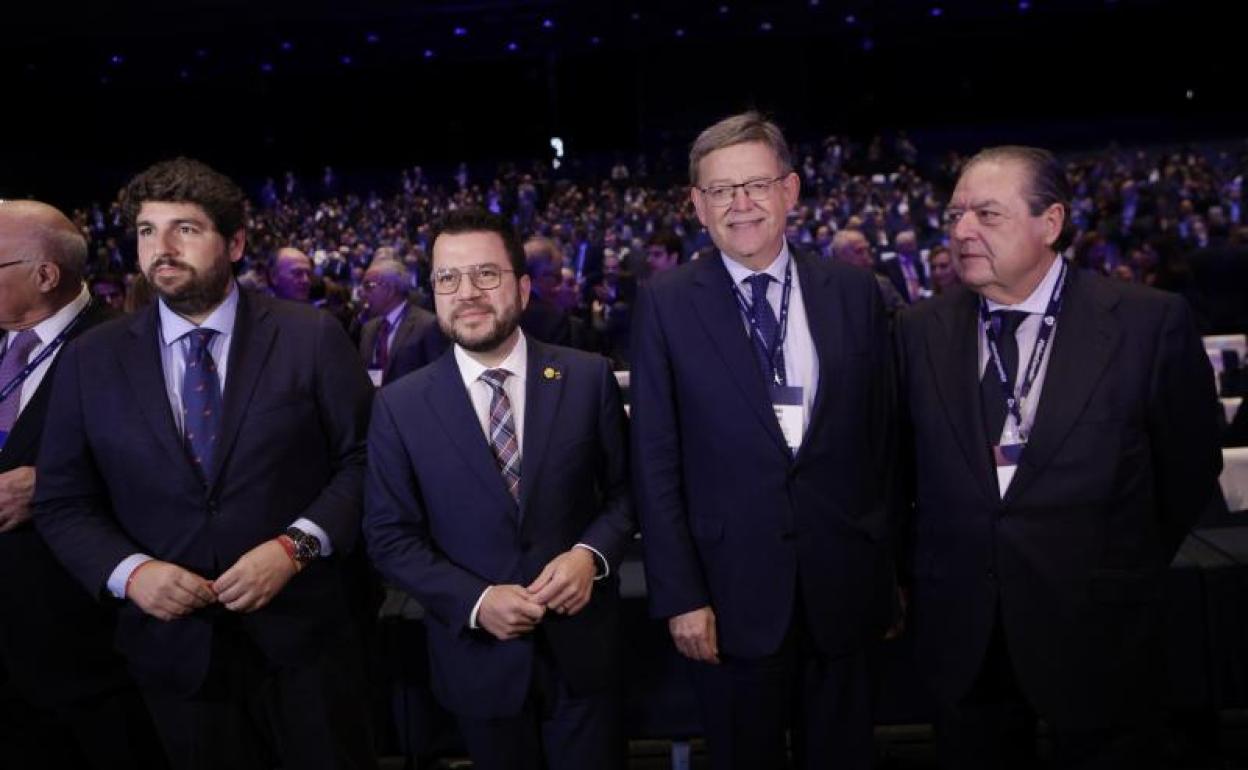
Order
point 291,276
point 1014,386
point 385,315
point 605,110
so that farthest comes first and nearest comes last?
point 605,110, point 291,276, point 385,315, point 1014,386

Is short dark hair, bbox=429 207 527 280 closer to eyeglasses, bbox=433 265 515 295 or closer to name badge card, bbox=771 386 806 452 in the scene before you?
eyeglasses, bbox=433 265 515 295

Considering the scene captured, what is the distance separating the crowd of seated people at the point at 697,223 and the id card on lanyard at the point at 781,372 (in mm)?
3735

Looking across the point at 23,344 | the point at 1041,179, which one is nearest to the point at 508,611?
the point at 1041,179

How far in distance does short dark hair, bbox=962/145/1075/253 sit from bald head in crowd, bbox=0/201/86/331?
214 centimetres

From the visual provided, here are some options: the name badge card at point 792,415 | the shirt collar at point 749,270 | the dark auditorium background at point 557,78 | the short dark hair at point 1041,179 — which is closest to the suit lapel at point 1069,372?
the short dark hair at point 1041,179

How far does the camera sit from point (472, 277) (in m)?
2.01

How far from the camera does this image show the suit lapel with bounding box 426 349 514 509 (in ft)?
6.40

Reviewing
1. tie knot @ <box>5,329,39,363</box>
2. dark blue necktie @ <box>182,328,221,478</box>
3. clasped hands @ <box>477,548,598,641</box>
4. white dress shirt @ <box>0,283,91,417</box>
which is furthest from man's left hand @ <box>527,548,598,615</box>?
tie knot @ <box>5,329,39,363</box>

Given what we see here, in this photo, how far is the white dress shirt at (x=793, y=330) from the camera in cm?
195

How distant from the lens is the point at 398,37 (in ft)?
40.9

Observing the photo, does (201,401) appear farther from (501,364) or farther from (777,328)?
(777,328)

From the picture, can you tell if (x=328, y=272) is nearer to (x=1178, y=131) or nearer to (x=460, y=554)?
(x=460, y=554)

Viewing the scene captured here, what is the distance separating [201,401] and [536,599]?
2.68 feet

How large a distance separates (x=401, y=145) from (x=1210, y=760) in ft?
45.9
